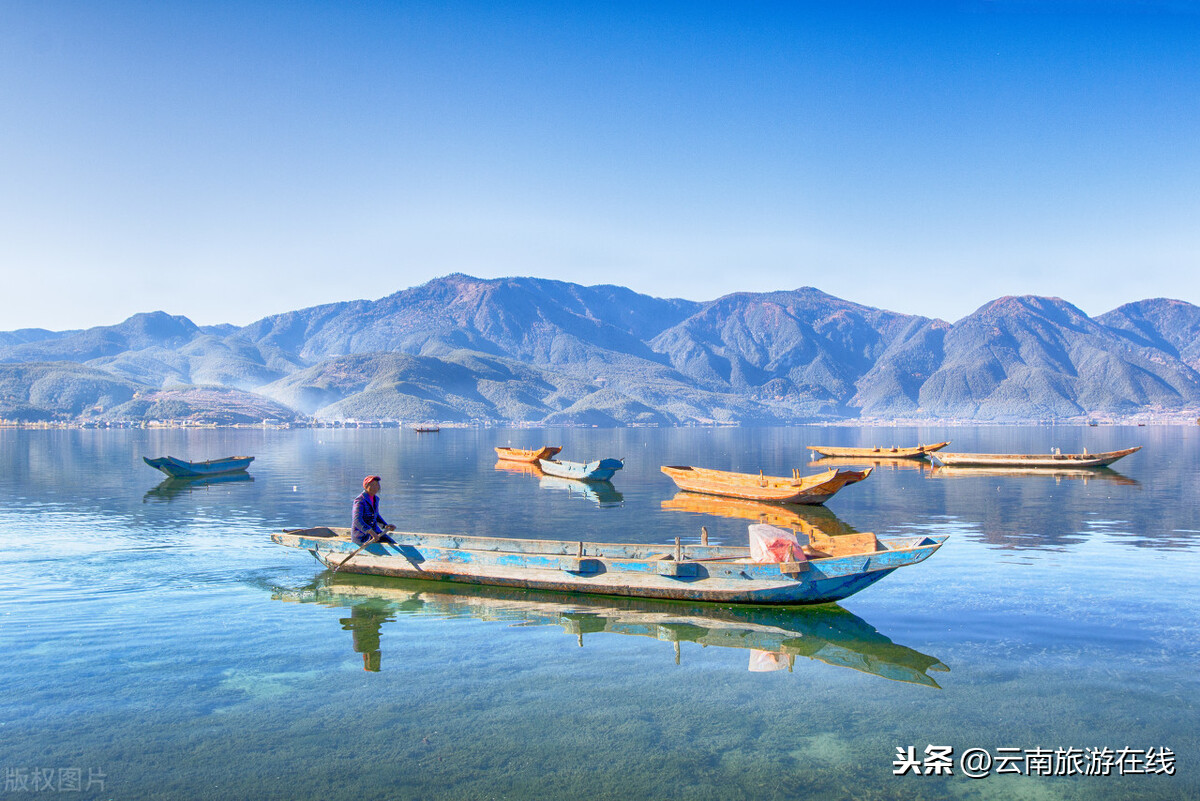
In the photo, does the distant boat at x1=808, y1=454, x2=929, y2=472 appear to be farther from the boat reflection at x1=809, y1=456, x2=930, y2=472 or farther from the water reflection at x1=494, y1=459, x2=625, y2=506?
the water reflection at x1=494, y1=459, x2=625, y2=506

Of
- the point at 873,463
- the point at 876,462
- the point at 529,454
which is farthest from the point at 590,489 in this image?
the point at 876,462

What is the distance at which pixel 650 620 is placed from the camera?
52.3ft

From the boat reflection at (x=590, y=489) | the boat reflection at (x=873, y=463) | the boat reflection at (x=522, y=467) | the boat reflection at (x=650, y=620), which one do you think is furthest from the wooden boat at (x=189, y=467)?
the boat reflection at (x=873, y=463)

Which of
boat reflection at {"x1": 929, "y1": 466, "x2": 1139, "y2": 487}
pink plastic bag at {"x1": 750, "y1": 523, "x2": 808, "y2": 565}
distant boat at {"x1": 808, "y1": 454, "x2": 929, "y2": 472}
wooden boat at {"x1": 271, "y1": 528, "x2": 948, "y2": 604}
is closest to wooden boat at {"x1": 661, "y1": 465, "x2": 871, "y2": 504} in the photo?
wooden boat at {"x1": 271, "y1": 528, "x2": 948, "y2": 604}

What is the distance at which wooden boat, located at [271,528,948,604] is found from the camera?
15.8 metres

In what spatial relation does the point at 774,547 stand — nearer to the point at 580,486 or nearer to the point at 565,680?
the point at 565,680

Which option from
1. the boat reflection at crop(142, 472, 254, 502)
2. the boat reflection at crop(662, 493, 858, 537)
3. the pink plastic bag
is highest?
the pink plastic bag

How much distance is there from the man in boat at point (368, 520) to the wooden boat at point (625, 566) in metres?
0.26

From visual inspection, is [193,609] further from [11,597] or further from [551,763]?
[551,763]

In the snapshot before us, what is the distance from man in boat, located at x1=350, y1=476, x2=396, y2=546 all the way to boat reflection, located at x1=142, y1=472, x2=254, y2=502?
90.4ft

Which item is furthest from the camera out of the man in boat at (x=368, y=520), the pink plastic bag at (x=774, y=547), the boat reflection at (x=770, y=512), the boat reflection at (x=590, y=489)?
the boat reflection at (x=590, y=489)

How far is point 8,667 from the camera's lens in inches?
509

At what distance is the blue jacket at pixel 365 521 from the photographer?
19328 millimetres

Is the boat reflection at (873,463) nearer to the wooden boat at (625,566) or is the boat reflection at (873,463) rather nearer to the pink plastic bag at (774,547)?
the pink plastic bag at (774,547)
